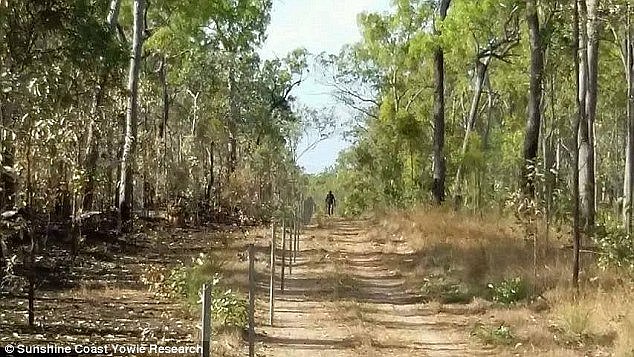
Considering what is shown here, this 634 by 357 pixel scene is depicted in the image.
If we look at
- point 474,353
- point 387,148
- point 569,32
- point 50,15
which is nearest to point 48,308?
point 50,15

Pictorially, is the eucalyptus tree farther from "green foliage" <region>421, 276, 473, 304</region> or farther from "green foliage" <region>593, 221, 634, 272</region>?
"green foliage" <region>593, 221, 634, 272</region>

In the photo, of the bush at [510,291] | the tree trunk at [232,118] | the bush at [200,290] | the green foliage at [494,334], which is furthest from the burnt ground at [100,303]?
the tree trunk at [232,118]

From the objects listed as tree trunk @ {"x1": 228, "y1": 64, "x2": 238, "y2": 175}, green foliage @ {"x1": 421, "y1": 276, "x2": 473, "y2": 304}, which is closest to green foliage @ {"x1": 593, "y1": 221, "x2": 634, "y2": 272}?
green foliage @ {"x1": 421, "y1": 276, "x2": 473, "y2": 304}

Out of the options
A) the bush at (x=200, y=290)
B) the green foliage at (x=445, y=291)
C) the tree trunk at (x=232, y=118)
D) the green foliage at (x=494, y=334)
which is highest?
the tree trunk at (x=232, y=118)

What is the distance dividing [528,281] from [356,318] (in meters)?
2.98

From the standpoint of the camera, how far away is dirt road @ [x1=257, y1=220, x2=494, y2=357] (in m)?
11.5

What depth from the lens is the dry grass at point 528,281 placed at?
11.4 metres

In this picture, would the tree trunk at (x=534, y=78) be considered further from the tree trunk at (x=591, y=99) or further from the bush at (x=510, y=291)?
the bush at (x=510, y=291)

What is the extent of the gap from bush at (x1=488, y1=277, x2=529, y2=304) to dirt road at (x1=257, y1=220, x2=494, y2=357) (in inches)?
34.1

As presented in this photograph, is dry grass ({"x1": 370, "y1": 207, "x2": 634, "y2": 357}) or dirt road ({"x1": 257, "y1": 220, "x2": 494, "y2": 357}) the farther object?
dirt road ({"x1": 257, "y1": 220, "x2": 494, "y2": 357})

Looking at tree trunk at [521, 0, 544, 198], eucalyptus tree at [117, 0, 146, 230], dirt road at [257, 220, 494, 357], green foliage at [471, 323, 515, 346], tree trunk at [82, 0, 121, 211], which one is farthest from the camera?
eucalyptus tree at [117, 0, 146, 230]

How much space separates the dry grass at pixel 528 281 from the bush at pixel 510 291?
0.11 metres

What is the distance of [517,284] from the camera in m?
14.8

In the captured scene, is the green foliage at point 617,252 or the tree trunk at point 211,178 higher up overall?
the tree trunk at point 211,178
